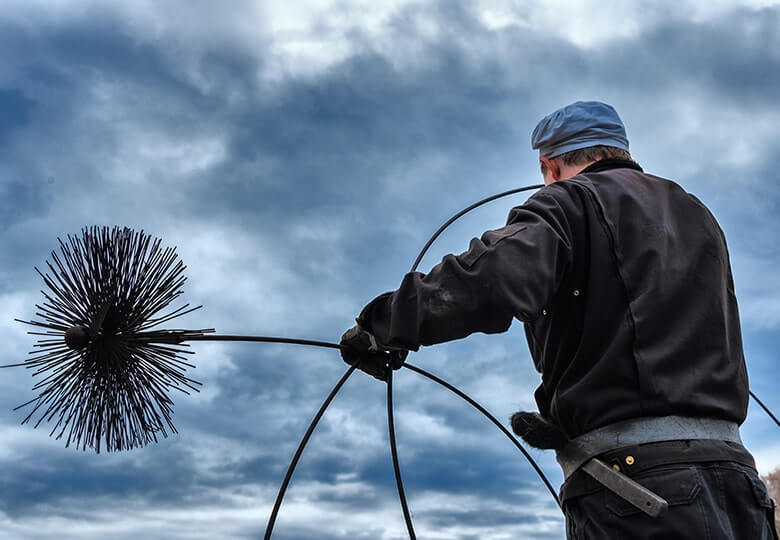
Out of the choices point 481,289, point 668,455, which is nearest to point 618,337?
point 668,455

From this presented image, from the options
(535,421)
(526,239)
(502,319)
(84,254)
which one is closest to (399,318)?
(502,319)

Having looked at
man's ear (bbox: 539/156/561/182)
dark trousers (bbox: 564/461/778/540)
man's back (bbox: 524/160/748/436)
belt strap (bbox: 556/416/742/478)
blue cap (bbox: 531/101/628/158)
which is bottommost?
dark trousers (bbox: 564/461/778/540)

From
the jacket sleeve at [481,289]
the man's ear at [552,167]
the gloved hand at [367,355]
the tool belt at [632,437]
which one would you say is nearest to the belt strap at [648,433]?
the tool belt at [632,437]

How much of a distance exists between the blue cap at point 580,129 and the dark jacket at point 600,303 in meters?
0.34

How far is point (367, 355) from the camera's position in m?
2.58

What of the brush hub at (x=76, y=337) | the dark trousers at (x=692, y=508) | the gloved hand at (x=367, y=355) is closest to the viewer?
the dark trousers at (x=692, y=508)

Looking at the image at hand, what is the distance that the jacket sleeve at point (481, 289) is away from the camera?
2.02 m

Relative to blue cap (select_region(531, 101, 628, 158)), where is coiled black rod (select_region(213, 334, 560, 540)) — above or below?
below

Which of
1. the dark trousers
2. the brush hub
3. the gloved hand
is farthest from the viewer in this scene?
the brush hub

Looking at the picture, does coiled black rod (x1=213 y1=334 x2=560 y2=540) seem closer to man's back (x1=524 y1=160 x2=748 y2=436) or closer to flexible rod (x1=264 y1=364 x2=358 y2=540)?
flexible rod (x1=264 y1=364 x2=358 y2=540)

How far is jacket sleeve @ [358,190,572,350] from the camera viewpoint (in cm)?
202

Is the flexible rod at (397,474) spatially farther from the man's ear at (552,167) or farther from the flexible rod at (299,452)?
the man's ear at (552,167)

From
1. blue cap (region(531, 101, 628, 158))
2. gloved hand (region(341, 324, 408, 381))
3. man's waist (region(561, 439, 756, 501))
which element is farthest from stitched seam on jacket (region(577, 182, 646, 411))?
gloved hand (region(341, 324, 408, 381))

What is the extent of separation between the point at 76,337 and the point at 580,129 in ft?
6.20
